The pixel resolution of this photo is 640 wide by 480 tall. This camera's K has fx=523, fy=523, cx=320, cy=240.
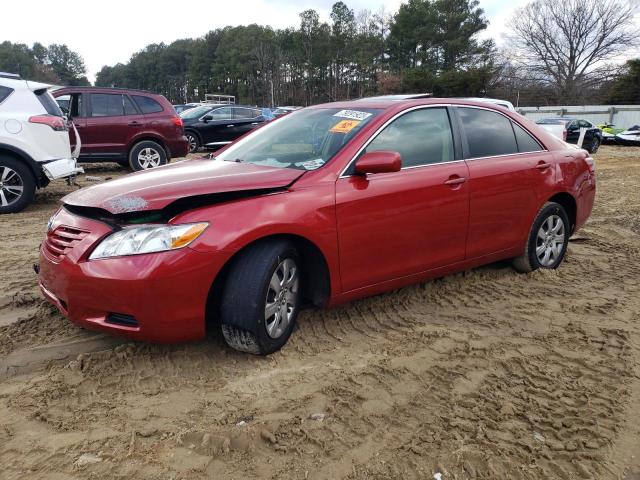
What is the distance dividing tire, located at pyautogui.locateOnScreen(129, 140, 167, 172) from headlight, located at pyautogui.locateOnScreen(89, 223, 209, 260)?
8158 millimetres

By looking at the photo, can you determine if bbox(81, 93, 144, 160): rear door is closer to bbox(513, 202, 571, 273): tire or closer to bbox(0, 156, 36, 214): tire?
bbox(0, 156, 36, 214): tire

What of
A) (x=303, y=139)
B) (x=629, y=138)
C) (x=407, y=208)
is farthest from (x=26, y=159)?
(x=629, y=138)

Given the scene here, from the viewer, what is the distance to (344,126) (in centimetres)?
362

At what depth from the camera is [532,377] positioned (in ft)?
9.63

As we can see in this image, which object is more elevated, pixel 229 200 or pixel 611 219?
pixel 229 200

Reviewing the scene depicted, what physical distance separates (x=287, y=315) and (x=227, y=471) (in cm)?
114

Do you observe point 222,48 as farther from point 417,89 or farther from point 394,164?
point 394,164

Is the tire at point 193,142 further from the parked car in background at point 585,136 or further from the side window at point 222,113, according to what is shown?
the parked car in background at point 585,136

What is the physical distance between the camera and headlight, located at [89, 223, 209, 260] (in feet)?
8.86

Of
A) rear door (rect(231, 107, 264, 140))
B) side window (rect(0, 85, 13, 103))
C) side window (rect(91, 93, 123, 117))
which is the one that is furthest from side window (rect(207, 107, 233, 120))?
side window (rect(0, 85, 13, 103))

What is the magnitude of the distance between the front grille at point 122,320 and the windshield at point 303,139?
135cm

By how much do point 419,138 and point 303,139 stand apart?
0.85m

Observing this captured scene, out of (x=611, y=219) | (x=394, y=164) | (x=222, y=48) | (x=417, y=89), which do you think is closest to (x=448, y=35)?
(x=417, y=89)

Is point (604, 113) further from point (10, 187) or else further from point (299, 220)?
point (299, 220)
